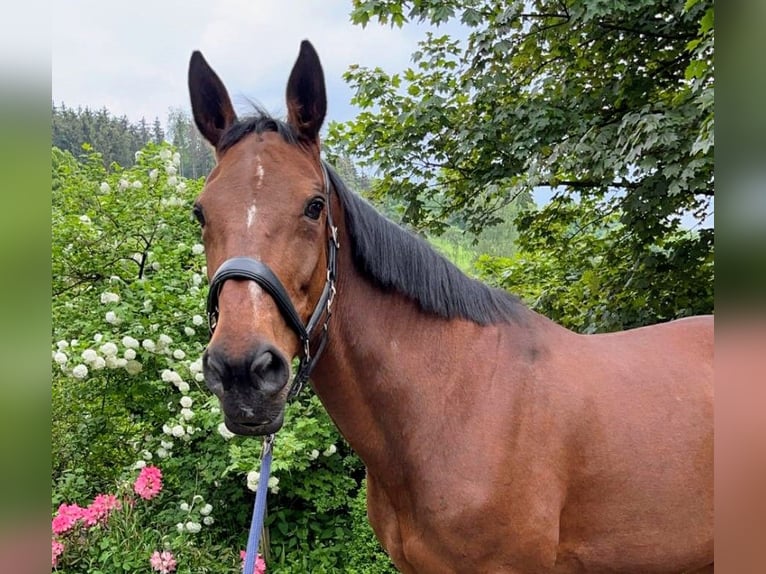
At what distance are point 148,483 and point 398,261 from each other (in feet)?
8.79

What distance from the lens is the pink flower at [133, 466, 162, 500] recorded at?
134 inches

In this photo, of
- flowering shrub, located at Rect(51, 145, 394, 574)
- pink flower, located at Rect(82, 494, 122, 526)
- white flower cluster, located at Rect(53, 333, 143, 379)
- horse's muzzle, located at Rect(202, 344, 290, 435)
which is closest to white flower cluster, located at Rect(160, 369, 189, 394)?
flowering shrub, located at Rect(51, 145, 394, 574)

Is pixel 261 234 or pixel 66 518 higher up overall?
pixel 261 234

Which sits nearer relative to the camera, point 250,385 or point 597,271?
point 250,385

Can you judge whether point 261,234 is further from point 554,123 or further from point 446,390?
point 554,123

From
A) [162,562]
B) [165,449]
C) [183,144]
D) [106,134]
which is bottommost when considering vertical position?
[162,562]

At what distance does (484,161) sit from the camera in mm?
3846

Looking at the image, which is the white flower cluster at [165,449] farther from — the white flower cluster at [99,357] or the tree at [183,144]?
the tree at [183,144]

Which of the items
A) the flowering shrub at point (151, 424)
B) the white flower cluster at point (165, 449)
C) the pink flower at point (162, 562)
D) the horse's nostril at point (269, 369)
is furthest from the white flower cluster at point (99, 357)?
the horse's nostril at point (269, 369)

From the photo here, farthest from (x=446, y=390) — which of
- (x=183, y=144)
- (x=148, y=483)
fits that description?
(x=183, y=144)

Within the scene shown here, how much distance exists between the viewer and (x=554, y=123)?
346cm

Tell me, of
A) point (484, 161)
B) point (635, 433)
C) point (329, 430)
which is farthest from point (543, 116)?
point (329, 430)

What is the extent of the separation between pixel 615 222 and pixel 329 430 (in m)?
2.67
